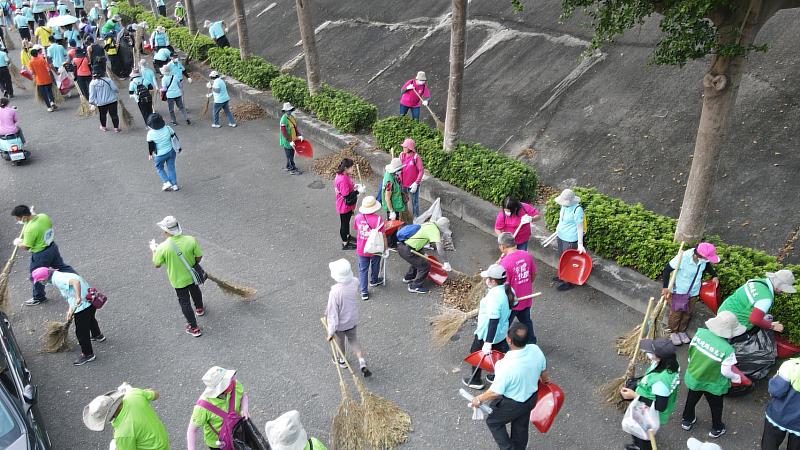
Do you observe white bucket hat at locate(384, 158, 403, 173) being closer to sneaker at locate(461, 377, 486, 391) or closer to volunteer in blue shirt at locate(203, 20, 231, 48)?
sneaker at locate(461, 377, 486, 391)

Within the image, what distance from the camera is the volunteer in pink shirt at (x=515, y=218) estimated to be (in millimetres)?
8062

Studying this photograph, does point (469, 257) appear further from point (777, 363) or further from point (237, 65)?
point (237, 65)

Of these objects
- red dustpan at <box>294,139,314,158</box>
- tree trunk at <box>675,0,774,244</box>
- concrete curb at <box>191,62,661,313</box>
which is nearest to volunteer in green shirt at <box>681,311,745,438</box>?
concrete curb at <box>191,62,661,313</box>

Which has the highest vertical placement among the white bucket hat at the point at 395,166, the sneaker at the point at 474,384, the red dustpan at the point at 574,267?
the white bucket hat at the point at 395,166

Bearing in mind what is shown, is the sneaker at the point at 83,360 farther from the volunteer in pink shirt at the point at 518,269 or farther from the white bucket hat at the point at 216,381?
the volunteer in pink shirt at the point at 518,269

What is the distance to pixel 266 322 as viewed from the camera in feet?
27.2

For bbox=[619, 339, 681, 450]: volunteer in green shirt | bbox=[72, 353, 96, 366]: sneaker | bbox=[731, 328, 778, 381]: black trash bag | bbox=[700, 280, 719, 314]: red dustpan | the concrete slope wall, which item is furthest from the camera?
the concrete slope wall

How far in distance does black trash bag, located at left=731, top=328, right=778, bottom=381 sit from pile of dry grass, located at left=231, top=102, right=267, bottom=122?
11.8 m

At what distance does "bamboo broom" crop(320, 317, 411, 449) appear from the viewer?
20.5 ft

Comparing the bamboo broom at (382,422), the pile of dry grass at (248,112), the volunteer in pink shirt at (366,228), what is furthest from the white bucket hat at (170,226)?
the pile of dry grass at (248,112)

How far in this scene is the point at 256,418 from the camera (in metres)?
6.79

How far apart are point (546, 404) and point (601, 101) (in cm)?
759

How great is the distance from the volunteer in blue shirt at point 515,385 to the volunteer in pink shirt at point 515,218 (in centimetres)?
289

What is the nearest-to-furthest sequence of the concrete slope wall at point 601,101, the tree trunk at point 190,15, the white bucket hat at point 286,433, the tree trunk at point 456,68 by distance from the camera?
the white bucket hat at point 286,433 < the concrete slope wall at point 601,101 < the tree trunk at point 456,68 < the tree trunk at point 190,15
